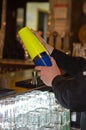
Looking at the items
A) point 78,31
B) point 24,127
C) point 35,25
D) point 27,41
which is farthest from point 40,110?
point 35,25

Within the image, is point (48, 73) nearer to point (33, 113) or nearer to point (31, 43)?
point (31, 43)

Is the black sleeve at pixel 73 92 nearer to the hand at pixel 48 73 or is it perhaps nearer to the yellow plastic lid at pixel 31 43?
the hand at pixel 48 73

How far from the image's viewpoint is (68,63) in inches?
82.0

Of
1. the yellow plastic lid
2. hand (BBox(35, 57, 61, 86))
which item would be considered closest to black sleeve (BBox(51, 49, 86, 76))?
the yellow plastic lid

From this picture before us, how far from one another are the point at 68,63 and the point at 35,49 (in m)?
0.70

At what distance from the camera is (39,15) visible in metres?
12.1

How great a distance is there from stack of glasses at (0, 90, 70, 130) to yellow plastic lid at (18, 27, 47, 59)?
1.17 ft

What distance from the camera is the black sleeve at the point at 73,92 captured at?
1249 mm

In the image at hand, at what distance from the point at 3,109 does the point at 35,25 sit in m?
10.1

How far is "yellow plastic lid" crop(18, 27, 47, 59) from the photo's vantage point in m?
1.42

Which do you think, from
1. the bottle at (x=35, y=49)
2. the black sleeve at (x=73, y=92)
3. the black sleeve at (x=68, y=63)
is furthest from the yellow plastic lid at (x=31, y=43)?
the black sleeve at (x=68, y=63)

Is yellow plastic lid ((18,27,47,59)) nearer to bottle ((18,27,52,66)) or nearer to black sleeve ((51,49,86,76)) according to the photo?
bottle ((18,27,52,66))

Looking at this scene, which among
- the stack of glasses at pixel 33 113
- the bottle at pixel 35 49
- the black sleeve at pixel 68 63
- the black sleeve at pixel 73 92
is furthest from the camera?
the black sleeve at pixel 68 63

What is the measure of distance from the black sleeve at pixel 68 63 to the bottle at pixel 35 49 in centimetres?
53
